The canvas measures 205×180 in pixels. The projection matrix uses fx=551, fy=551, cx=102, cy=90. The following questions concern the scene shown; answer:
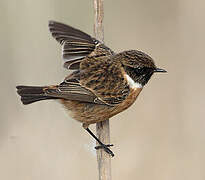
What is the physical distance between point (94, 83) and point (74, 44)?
17.3 inches

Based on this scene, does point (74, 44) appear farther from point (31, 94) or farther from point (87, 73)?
point (31, 94)

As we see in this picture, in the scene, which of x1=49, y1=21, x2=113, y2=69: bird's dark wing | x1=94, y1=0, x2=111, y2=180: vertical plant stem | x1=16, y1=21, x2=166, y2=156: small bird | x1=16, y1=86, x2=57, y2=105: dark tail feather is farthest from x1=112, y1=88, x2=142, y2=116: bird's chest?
x1=16, y1=86, x2=57, y2=105: dark tail feather

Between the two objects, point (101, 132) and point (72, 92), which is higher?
point (72, 92)

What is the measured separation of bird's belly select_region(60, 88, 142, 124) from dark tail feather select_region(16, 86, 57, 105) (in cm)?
29

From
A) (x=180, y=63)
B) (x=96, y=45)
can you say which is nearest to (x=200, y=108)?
(x=180, y=63)

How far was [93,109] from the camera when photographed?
15.1 feet

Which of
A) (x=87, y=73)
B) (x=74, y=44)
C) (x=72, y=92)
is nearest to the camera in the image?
(x=72, y=92)

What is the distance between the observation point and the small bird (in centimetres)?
447

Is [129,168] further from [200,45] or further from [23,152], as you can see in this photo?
[200,45]

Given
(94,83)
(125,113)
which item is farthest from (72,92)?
(125,113)

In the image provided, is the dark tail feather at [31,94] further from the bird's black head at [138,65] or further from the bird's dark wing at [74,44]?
the bird's black head at [138,65]

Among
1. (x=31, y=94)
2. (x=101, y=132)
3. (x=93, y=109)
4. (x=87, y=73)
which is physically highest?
(x=87, y=73)

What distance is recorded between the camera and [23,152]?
5074mm

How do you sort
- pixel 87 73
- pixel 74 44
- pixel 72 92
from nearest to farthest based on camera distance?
pixel 72 92
pixel 87 73
pixel 74 44
